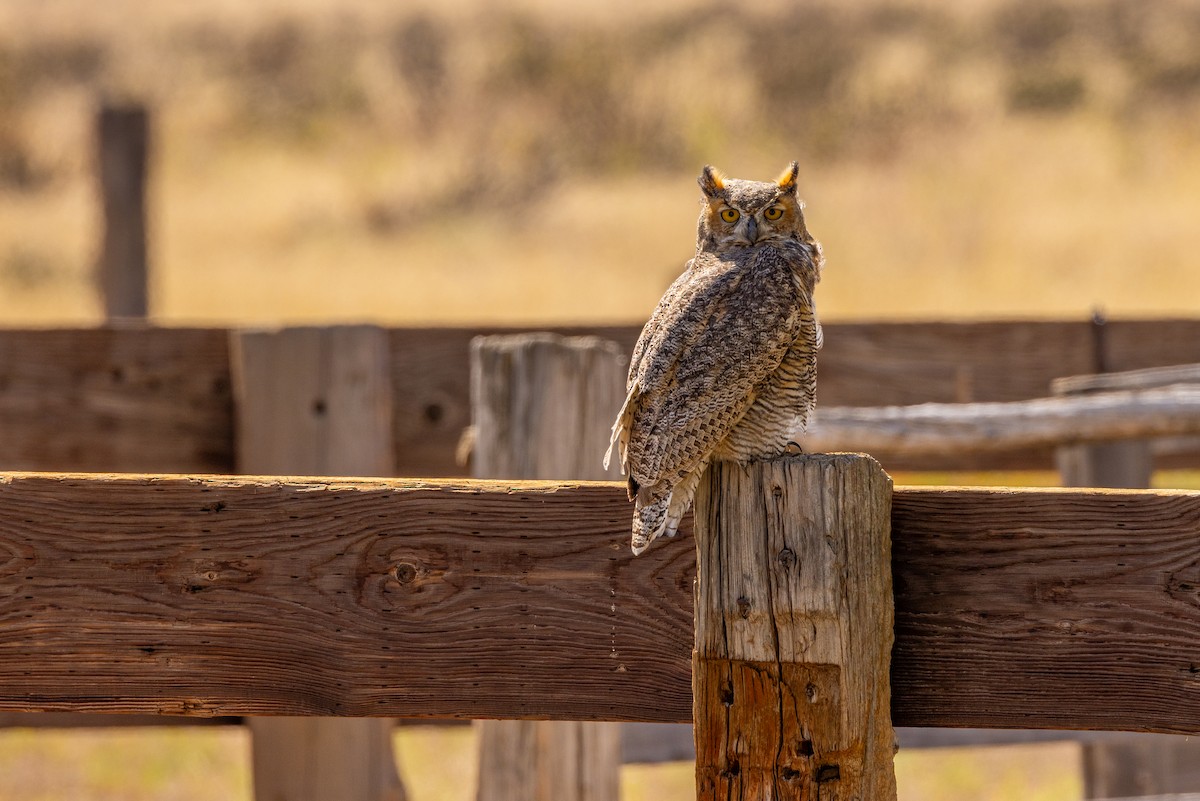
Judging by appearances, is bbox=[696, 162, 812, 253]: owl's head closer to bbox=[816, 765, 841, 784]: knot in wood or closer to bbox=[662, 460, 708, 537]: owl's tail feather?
bbox=[662, 460, 708, 537]: owl's tail feather

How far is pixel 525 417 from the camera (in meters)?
3.10

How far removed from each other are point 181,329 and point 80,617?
2152mm

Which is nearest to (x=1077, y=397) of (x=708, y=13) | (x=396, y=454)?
(x=396, y=454)

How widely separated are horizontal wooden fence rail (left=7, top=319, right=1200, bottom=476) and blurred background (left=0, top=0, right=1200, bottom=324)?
40.9 ft

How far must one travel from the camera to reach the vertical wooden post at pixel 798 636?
5.67 feet

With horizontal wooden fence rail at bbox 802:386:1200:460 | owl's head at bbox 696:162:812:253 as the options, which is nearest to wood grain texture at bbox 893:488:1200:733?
owl's head at bbox 696:162:812:253

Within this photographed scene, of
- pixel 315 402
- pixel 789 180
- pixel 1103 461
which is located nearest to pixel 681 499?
pixel 789 180

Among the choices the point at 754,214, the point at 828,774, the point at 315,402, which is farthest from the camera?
the point at 315,402

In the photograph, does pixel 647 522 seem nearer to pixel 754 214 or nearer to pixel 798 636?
pixel 798 636

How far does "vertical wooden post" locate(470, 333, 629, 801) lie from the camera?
3.04 meters

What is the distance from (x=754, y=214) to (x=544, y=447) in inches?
28.4

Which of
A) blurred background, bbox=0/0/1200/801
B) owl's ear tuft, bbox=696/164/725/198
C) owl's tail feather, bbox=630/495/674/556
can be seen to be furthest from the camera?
blurred background, bbox=0/0/1200/801

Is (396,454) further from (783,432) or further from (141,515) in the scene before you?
(141,515)

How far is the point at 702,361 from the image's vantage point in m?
2.37
